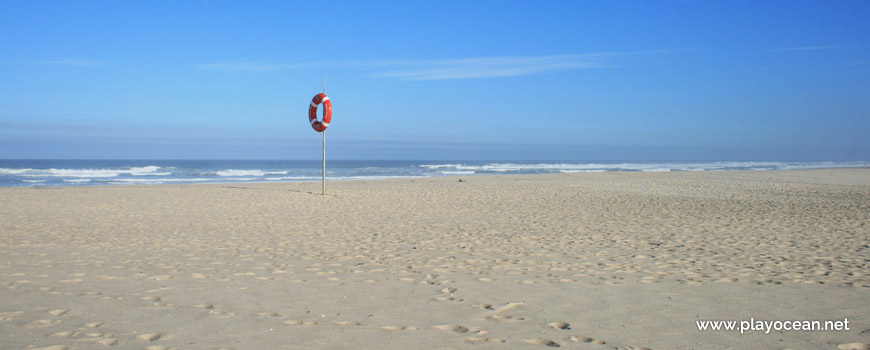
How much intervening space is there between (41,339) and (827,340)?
4371 millimetres

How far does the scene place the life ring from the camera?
13.6 meters

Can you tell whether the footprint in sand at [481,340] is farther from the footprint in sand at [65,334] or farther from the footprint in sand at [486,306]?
the footprint in sand at [65,334]

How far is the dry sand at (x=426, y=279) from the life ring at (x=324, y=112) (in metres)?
4.31

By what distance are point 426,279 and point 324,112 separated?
31.8 ft

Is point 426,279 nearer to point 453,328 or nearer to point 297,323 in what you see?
point 453,328

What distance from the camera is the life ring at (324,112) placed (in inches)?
534

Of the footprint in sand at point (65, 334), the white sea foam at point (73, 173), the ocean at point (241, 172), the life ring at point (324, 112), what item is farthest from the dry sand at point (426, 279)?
the white sea foam at point (73, 173)

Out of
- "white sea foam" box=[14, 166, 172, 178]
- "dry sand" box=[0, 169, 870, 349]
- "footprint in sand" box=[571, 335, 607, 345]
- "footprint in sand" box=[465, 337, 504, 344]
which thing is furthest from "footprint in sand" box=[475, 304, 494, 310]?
"white sea foam" box=[14, 166, 172, 178]

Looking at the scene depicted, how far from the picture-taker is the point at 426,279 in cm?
462

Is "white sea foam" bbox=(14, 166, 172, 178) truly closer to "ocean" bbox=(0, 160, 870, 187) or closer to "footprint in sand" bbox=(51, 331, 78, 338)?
"ocean" bbox=(0, 160, 870, 187)

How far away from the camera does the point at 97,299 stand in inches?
151

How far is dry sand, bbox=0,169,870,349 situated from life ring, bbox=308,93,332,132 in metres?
4.31

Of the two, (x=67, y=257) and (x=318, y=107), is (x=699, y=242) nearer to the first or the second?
(x=67, y=257)

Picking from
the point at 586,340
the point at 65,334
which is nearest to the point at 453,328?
the point at 586,340
